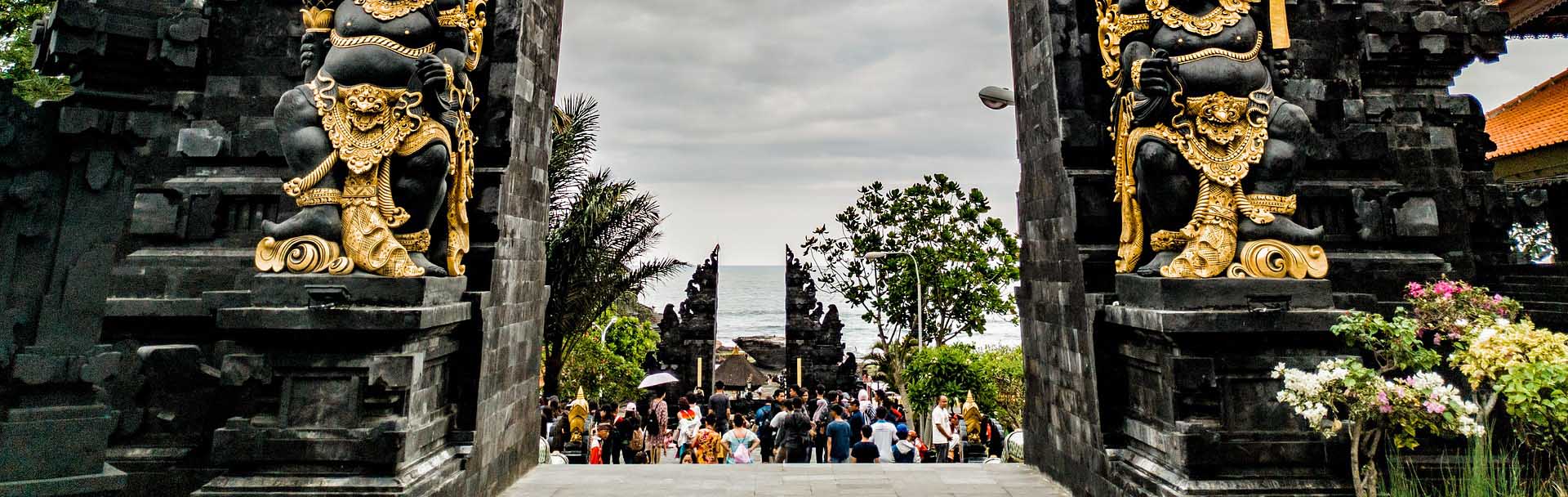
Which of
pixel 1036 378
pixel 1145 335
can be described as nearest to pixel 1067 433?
pixel 1036 378

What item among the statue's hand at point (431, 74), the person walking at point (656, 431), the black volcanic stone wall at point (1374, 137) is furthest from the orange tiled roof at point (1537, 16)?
the statue's hand at point (431, 74)

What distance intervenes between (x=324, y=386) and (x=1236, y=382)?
6.20 metres

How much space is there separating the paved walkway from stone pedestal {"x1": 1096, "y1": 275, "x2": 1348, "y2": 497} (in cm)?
202

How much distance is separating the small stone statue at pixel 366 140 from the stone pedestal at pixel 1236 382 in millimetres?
5290

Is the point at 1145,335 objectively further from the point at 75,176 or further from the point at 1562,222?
the point at 1562,222

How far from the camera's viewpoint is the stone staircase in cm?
666

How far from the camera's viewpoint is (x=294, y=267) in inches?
183

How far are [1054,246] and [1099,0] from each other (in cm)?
222

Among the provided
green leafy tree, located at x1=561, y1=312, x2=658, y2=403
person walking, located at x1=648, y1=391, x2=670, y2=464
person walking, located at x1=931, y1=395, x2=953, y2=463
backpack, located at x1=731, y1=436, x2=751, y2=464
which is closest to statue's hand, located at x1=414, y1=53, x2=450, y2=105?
backpack, located at x1=731, y1=436, x2=751, y2=464

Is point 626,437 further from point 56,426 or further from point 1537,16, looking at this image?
point 1537,16

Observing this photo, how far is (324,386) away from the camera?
181 inches

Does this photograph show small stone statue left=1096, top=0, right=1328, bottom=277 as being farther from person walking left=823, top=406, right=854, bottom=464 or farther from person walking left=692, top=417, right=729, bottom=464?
person walking left=692, top=417, right=729, bottom=464

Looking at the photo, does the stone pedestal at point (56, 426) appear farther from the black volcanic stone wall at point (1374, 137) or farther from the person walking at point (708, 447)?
the person walking at point (708, 447)

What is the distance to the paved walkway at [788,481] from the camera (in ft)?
20.9
